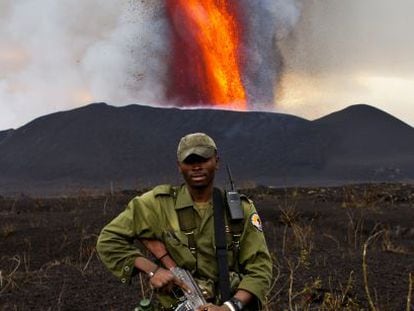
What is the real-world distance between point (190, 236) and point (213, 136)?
66.2 metres

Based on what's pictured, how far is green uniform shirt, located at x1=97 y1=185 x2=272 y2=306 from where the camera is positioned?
3.31 meters

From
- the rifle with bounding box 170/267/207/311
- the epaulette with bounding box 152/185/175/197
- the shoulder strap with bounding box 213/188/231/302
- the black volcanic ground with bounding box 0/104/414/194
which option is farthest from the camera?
the black volcanic ground with bounding box 0/104/414/194

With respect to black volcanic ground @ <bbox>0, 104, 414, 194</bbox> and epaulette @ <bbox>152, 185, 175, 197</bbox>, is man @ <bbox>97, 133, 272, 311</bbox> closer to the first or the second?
epaulette @ <bbox>152, 185, 175, 197</bbox>

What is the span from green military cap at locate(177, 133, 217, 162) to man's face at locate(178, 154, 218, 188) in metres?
0.02

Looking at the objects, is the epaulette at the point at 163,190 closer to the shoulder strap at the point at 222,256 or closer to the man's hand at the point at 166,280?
the shoulder strap at the point at 222,256

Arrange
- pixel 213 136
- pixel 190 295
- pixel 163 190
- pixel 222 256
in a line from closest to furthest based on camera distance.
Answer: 1. pixel 190 295
2. pixel 222 256
3. pixel 163 190
4. pixel 213 136

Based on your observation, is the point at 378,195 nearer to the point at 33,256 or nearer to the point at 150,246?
the point at 33,256

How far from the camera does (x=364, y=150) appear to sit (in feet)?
224

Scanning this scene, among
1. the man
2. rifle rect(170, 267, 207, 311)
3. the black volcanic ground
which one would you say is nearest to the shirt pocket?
the man

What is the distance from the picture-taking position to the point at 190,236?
331cm

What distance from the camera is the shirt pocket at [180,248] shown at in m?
3.30

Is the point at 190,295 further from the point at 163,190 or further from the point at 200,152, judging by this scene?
the point at 200,152

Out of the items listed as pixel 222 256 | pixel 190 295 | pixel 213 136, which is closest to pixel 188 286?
pixel 190 295

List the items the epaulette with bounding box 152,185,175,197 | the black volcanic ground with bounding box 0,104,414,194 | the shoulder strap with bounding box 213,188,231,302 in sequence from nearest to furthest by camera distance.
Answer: the shoulder strap with bounding box 213,188,231,302, the epaulette with bounding box 152,185,175,197, the black volcanic ground with bounding box 0,104,414,194
